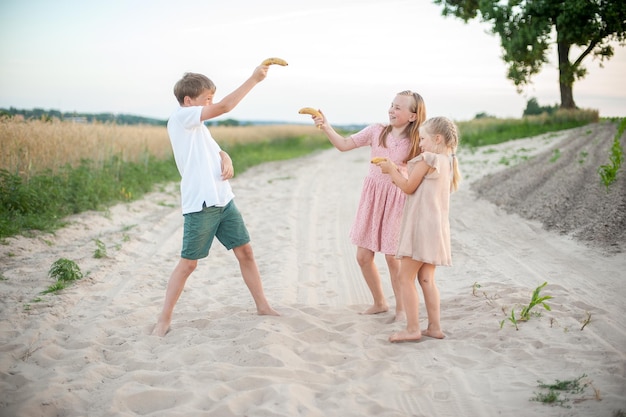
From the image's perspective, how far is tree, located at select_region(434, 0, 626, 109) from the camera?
25.5 meters

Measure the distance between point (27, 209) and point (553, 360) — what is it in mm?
7455

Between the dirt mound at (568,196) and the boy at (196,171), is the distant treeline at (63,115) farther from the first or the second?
the dirt mound at (568,196)

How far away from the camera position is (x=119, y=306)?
5277 millimetres

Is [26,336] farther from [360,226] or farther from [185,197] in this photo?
[360,226]

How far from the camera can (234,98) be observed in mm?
3996

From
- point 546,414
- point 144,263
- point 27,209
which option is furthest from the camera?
point 27,209

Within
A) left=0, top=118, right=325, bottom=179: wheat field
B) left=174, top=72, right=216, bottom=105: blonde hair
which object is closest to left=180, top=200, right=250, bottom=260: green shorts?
left=174, top=72, right=216, bottom=105: blonde hair

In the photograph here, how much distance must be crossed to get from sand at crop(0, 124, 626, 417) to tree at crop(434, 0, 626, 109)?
2144 centimetres

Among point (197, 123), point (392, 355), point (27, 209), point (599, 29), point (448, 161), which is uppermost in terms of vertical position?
point (599, 29)

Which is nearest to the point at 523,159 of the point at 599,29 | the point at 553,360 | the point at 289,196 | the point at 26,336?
the point at 289,196

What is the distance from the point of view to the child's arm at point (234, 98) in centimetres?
401

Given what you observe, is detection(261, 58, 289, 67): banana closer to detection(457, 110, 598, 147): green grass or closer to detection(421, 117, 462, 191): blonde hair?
detection(421, 117, 462, 191): blonde hair

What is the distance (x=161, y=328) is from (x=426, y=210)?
2329 mm

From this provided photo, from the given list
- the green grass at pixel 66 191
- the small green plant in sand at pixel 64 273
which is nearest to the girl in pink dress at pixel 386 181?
the small green plant in sand at pixel 64 273
